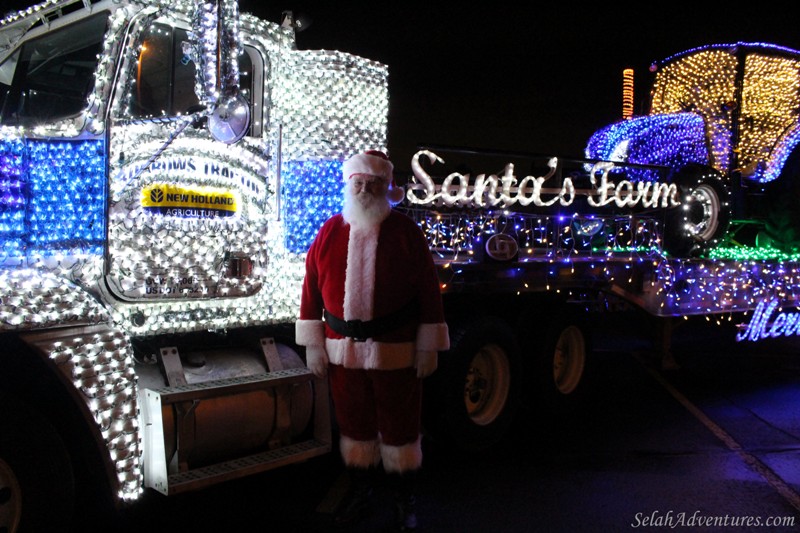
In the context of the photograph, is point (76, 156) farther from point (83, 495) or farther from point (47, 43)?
point (83, 495)

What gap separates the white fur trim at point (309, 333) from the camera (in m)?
4.16

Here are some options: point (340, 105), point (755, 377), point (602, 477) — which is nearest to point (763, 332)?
point (755, 377)

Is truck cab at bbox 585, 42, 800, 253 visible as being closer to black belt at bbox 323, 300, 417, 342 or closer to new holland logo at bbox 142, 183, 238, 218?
black belt at bbox 323, 300, 417, 342

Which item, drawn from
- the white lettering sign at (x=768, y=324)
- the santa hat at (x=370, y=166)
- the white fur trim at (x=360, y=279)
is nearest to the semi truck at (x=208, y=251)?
the santa hat at (x=370, y=166)

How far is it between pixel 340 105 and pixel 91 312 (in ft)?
6.35

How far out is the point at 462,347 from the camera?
17.6 ft

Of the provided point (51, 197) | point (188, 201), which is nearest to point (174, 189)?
point (188, 201)

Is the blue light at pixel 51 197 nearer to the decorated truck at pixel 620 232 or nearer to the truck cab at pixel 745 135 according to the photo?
the decorated truck at pixel 620 232

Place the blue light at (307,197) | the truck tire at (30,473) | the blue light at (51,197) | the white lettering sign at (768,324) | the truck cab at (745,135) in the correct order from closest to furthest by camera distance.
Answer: the truck tire at (30,473)
the blue light at (51,197)
the blue light at (307,197)
the white lettering sign at (768,324)
the truck cab at (745,135)

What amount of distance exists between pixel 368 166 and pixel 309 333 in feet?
3.13

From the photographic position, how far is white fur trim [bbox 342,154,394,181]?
4145 millimetres

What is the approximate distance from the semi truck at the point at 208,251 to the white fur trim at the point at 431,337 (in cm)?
75

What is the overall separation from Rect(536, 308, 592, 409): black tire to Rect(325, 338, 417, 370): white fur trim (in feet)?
7.60

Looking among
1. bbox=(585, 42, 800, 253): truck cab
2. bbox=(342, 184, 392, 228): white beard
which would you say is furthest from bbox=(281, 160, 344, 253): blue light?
bbox=(585, 42, 800, 253): truck cab
